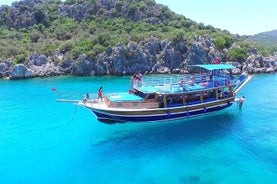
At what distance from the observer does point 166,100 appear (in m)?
32.6

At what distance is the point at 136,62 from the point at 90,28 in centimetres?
3807

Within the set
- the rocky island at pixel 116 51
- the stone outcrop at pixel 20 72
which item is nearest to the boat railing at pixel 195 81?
the rocky island at pixel 116 51

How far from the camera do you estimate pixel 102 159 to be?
2427 centimetres

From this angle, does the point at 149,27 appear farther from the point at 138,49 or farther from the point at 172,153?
the point at 172,153

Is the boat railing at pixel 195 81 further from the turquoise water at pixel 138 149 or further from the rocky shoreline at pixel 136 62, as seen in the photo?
the rocky shoreline at pixel 136 62

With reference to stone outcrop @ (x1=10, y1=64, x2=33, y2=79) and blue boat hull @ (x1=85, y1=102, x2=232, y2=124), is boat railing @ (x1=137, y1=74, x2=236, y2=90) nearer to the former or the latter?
blue boat hull @ (x1=85, y1=102, x2=232, y2=124)

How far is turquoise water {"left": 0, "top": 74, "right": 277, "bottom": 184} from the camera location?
2159cm

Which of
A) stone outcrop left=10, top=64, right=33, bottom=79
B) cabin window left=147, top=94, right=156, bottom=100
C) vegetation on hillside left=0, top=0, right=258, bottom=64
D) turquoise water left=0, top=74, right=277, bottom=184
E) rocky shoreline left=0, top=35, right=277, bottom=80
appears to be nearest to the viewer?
turquoise water left=0, top=74, right=277, bottom=184

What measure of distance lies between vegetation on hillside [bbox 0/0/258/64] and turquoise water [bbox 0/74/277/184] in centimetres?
5356

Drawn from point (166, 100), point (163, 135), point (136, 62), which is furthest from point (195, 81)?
point (136, 62)

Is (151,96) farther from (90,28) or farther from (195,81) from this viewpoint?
(90,28)

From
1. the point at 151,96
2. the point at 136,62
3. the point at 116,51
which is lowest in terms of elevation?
the point at 151,96

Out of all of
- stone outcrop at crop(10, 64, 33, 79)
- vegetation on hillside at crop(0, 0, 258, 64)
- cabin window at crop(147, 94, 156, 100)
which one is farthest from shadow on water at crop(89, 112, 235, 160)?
vegetation on hillside at crop(0, 0, 258, 64)

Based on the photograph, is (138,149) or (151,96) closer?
(138,149)
